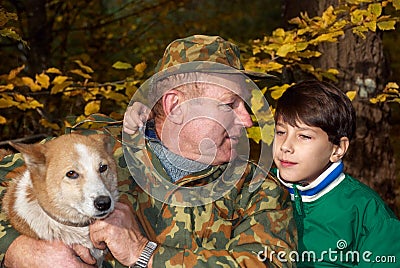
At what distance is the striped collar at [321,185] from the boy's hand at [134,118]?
34.7 inches

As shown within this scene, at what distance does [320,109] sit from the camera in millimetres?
3139

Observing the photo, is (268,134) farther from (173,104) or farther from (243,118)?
(173,104)

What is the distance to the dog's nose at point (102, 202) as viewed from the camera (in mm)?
2455

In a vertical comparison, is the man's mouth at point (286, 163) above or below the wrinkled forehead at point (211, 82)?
below

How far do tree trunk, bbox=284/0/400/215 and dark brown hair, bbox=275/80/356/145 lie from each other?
1.63m

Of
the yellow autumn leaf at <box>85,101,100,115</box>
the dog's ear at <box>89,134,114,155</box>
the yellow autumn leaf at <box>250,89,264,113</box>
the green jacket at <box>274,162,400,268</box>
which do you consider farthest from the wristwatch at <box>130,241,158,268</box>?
the yellow autumn leaf at <box>85,101,100,115</box>

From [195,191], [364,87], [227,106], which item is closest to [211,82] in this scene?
[227,106]

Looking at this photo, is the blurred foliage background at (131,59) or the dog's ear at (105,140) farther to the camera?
the blurred foliage background at (131,59)

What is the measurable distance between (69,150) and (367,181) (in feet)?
10.1

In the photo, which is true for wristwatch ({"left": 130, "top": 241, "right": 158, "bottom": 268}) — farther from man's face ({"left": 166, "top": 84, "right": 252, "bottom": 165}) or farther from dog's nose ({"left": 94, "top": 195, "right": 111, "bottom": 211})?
man's face ({"left": 166, "top": 84, "right": 252, "bottom": 165})

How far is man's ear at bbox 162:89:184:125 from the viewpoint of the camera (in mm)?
2887

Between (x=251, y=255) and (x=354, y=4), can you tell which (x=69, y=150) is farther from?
(x=354, y=4)

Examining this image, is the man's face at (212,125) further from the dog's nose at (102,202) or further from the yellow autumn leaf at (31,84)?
the yellow autumn leaf at (31,84)

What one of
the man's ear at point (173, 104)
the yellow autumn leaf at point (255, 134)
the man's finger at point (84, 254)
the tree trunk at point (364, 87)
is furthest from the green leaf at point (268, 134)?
the tree trunk at point (364, 87)
